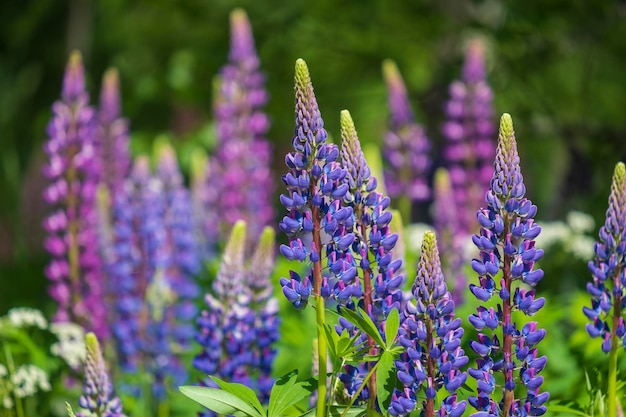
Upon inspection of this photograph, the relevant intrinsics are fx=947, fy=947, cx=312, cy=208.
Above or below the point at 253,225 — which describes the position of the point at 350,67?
above

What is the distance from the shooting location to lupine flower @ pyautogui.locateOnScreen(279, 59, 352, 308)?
2.26 metres

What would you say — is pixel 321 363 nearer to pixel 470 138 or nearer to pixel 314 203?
pixel 314 203

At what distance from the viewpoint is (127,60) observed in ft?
33.4

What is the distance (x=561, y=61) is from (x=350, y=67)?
2125 millimetres

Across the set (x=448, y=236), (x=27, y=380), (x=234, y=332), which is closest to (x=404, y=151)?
(x=448, y=236)

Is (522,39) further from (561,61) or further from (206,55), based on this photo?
(206,55)

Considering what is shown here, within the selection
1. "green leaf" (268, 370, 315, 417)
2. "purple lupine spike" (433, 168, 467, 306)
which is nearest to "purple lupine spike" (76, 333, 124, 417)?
"green leaf" (268, 370, 315, 417)

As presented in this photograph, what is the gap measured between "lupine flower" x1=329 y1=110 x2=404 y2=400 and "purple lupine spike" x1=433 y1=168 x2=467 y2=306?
8.56 feet

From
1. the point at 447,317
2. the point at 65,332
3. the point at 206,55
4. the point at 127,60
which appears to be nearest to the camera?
the point at 447,317

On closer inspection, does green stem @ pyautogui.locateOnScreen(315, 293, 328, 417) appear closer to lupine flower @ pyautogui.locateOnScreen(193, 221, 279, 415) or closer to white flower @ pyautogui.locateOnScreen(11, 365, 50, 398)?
lupine flower @ pyautogui.locateOnScreen(193, 221, 279, 415)

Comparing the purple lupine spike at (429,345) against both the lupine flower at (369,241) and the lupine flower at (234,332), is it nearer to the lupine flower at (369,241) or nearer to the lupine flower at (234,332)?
the lupine flower at (369,241)

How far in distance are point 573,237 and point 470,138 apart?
897mm

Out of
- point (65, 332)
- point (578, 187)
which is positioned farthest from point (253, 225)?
point (578, 187)

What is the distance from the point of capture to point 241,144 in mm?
6078
